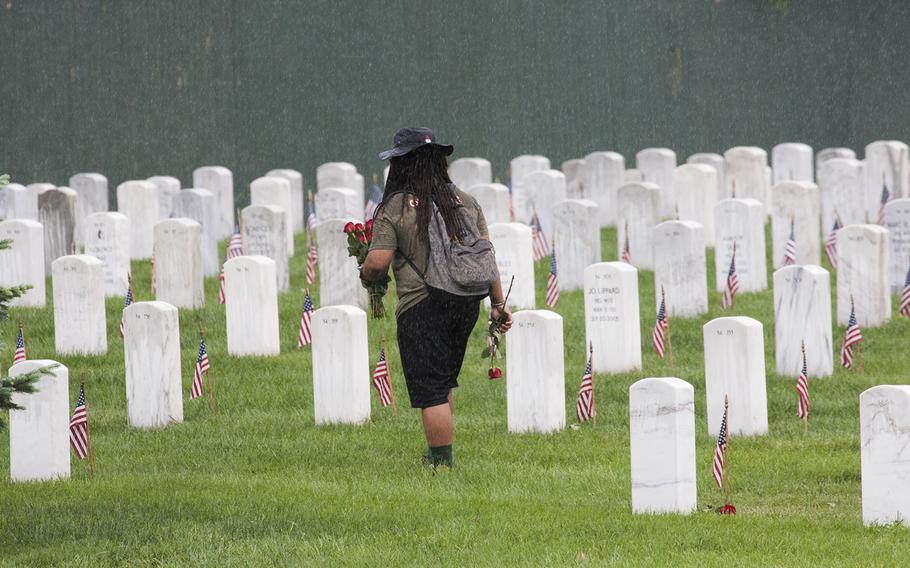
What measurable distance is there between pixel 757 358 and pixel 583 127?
14.4 metres

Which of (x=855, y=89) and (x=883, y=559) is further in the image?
(x=855, y=89)

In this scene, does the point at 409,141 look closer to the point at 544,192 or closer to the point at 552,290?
the point at 552,290

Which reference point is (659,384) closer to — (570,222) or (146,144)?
(570,222)

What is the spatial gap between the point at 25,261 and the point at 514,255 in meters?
4.20

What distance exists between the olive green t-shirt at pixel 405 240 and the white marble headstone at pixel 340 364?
4.81ft

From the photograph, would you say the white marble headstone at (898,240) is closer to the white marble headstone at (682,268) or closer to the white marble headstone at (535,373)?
the white marble headstone at (682,268)

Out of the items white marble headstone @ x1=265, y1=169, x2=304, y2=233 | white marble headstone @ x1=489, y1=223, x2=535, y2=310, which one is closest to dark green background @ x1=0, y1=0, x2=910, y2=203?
white marble headstone @ x1=265, y1=169, x2=304, y2=233

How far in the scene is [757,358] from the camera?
9.68 m

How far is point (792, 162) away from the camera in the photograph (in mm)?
21391

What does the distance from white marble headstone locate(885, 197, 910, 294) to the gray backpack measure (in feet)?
22.6

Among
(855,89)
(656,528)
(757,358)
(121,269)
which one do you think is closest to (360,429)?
(757,358)

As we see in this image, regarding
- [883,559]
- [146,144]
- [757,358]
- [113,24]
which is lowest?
[883,559]

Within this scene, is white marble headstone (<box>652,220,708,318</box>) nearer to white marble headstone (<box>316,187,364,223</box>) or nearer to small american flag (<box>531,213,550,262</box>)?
small american flag (<box>531,213,550,262</box>)

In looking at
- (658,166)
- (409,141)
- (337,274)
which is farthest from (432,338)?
(658,166)
